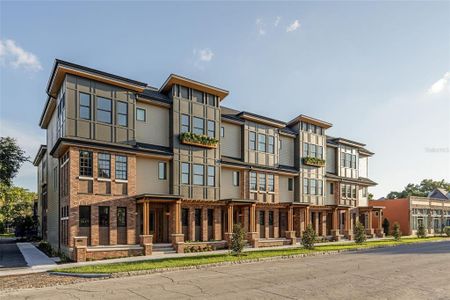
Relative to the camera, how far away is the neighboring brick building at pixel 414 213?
4966 centimetres

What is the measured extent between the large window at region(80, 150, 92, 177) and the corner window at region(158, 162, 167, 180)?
5.48m

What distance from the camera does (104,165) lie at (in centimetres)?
2297

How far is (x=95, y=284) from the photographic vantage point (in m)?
14.1

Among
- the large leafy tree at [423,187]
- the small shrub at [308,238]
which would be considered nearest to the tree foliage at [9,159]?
the small shrub at [308,238]

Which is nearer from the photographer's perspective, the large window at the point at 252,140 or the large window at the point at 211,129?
the large window at the point at 211,129

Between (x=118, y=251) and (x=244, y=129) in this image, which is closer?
(x=118, y=251)

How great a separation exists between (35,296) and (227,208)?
18474 mm

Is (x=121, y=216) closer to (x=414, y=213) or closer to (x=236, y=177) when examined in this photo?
(x=236, y=177)

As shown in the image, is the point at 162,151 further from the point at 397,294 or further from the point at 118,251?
the point at 397,294

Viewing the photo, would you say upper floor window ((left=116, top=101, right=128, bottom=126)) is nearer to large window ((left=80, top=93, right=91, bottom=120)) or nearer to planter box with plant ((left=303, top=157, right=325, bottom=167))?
large window ((left=80, top=93, right=91, bottom=120))

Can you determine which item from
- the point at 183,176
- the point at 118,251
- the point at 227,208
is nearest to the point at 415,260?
the point at 227,208

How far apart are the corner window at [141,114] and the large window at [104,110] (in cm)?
254

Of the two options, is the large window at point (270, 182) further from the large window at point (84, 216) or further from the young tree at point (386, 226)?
the young tree at point (386, 226)

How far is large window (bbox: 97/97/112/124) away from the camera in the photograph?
23172mm
